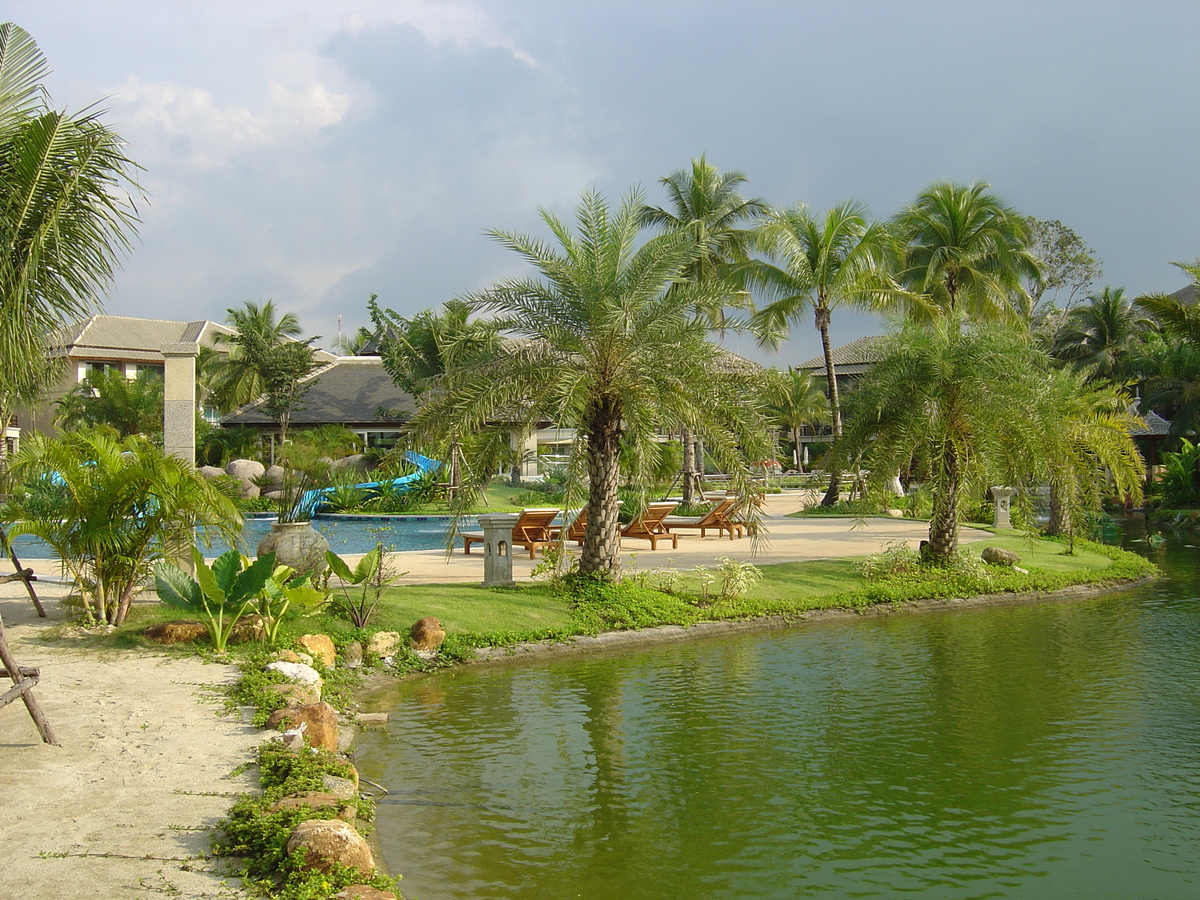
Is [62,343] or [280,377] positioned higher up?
[280,377]

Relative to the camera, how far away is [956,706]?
8.50 m

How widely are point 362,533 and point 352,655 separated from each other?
1516 centimetres

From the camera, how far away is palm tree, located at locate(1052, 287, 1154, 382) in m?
41.3

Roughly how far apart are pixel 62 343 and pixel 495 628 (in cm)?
520

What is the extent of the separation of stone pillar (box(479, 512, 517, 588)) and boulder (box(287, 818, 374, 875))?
764 cm

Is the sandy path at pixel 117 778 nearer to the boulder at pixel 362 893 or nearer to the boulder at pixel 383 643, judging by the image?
the boulder at pixel 362 893

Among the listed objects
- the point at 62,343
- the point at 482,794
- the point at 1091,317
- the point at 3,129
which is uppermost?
the point at 1091,317

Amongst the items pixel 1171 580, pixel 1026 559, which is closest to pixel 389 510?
pixel 1026 559

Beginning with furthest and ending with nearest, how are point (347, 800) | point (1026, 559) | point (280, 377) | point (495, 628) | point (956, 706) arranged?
point (280, 377)
point (1026, 559)
point (495, 628)
point (956, 706)
point (347, 800)

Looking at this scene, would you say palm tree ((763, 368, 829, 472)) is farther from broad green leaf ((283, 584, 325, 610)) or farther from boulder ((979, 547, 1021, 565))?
broad green leaf ((283, 584, 325, 610))

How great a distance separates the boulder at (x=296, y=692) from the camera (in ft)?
24.4

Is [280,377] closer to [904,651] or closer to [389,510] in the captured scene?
[389,510]

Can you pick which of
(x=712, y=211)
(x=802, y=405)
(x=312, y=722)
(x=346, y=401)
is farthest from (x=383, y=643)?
(x=802, y=405)

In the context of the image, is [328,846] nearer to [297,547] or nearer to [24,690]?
[24,690]
